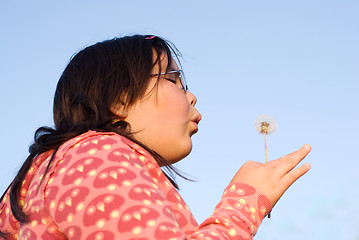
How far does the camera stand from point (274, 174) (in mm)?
1874

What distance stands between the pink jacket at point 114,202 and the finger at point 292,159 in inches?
6.0

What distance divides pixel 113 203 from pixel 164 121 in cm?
73

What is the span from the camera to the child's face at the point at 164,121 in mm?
2139

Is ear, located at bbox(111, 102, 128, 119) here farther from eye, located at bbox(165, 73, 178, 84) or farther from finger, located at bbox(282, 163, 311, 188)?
finger, located at bbox(282, 163, 311, 188)

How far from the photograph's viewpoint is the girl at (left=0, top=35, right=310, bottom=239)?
4.92 feet

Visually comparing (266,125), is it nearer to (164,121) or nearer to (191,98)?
(191,98)

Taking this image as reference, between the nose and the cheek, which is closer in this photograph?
the cheek

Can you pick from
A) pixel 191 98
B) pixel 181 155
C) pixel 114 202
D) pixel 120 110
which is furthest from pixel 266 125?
pixel 114 202

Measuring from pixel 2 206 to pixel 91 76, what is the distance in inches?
24.8

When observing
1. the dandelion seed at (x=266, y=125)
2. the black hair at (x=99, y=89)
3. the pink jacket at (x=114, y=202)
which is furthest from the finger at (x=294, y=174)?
the dandelion seed at (x=266, y=125)

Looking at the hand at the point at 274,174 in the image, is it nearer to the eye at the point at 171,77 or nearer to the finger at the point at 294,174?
the finger at the point at 294,174

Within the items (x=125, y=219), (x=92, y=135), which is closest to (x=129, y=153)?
(x=92, y=135)

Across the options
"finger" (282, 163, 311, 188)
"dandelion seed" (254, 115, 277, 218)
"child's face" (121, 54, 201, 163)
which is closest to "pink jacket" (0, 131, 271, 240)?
"finger" (282, 163, 311, 188)

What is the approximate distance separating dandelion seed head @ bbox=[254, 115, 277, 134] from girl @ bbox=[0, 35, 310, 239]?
84 cm
